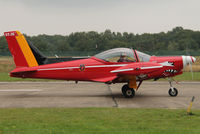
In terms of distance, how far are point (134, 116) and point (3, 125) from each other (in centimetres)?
366

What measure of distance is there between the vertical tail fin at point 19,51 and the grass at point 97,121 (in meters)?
4.45

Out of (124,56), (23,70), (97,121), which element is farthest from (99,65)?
(97,121)

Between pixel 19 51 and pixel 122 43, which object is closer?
pixel 19 51

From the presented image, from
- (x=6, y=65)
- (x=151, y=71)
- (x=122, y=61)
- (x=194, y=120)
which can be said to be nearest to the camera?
(x=194, y=120)

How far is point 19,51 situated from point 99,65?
13.2 feet

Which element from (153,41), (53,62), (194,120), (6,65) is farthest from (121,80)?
(153,41)

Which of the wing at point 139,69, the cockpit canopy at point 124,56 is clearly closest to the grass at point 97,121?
the wing at point 139,69

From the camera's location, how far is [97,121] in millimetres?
7055

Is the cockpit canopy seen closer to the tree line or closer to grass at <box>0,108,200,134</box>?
grass at <box>0,108,200,134</box>

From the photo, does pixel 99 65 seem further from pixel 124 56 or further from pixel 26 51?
pixel 26 51

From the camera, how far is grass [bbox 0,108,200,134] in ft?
20.0

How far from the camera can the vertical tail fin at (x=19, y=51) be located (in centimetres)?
1274

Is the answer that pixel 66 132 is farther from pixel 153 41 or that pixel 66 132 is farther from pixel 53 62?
pixel 153 41

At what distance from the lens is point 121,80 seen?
12.3m
